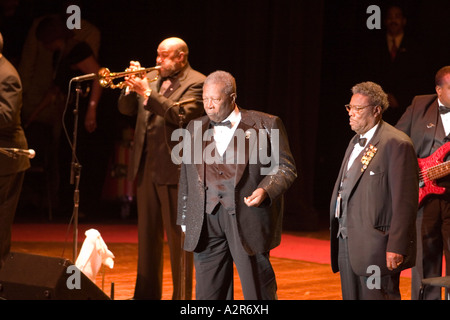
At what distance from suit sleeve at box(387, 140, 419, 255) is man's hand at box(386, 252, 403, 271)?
0.02 meters

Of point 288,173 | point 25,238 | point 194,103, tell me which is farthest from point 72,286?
point 25,238

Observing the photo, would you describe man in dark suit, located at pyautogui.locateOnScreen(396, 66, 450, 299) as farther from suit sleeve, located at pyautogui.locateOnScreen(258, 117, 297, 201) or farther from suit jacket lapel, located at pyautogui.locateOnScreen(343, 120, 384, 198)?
suit sleeve, located at pyautogui.locateOnScreen(258, 117, 297, 201)

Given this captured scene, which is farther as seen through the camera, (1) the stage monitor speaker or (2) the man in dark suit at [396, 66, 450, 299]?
(2) the man in dark suit at [396, 66, 450, 299]

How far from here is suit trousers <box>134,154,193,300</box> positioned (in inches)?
218

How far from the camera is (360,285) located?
165 inches

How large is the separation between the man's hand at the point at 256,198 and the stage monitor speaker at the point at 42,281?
883 millimetres

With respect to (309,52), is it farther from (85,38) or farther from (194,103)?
(194,103)

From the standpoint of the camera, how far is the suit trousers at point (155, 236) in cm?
555

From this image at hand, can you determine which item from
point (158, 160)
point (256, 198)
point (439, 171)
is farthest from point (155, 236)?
point (439, 171)

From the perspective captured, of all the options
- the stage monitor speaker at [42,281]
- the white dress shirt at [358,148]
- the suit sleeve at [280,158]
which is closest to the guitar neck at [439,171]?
the white dress shirt at [358,148]

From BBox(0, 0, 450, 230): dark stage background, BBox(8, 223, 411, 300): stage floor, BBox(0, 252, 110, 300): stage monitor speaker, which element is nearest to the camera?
BBox(0, 252, 110, 300): stage monitor speaker

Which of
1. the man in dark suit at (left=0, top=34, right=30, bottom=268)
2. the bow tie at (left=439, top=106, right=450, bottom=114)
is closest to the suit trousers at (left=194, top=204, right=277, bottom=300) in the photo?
the bow tie at (left=439, top=106, right=450, bottom=114)

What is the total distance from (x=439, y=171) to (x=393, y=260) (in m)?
1.28

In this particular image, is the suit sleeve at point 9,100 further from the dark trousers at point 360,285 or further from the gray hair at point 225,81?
the dark trousers at point 360,285
